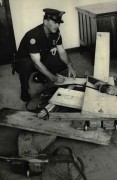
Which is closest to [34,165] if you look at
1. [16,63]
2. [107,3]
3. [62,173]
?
[62,173]

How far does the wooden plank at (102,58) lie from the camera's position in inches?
118

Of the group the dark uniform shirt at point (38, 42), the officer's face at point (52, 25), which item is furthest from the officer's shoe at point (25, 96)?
the officer's face at point (52, 25)

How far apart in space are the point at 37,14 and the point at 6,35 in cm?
65

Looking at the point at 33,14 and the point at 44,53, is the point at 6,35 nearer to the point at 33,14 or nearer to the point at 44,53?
the point at 33,14

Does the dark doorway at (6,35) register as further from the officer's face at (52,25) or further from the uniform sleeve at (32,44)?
the officer's face at (52,25)

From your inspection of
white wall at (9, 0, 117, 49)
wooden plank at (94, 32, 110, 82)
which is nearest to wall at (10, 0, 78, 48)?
white wall at (9, 0, 117, 49)

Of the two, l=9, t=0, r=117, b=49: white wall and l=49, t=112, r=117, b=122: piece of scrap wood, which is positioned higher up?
l=9, t=0, r=117, b=49: white wall

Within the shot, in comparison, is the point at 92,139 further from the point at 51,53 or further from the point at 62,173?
the point at 51,53

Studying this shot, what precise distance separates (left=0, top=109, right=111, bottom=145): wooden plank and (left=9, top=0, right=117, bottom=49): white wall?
2.32 m

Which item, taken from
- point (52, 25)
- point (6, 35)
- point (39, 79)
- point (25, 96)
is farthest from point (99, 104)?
point (6, 35)

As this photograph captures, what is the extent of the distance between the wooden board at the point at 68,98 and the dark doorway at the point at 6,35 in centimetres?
218

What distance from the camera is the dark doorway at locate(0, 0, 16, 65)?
14.2 ft

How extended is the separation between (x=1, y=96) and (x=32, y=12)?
1766mm

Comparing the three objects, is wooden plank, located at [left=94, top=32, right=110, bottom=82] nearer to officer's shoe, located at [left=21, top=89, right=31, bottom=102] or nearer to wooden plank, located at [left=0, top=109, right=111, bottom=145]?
wooden plank, located at [left=0, top=109, right=111, bottom=145]
